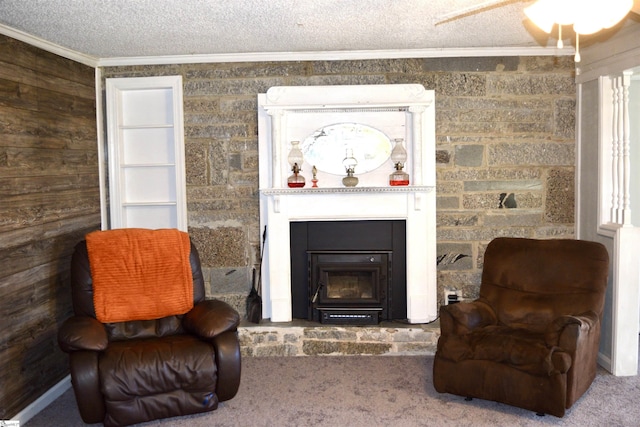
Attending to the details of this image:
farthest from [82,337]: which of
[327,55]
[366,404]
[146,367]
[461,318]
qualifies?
[327,55]

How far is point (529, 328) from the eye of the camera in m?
3.61

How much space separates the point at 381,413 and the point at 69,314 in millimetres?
2267

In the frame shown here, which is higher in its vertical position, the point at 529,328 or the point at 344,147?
the point at 344,147

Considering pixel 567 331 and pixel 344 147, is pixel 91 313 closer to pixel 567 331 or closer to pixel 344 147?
pixel 344 147

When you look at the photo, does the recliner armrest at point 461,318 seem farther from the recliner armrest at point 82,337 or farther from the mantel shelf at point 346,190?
the recliner armrest at point 82,337

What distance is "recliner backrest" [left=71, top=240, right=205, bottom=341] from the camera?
11.6 ft

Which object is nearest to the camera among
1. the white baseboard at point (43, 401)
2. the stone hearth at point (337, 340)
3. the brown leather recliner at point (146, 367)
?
the brown leather recliner at point (146, 367)

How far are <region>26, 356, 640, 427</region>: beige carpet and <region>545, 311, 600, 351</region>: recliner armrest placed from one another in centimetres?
43

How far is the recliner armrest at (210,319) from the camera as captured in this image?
336 cm

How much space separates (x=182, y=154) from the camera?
4477mm

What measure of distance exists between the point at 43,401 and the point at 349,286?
2257 mm

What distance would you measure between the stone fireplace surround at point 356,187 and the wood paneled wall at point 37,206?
1.36 m

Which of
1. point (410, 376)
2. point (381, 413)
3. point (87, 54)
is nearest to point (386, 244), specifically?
point (410, 376)

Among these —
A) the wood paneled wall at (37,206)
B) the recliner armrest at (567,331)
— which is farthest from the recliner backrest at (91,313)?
the recliner armrest at (567,331)
